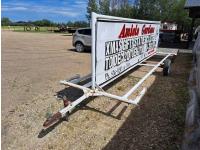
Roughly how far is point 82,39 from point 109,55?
980 cm

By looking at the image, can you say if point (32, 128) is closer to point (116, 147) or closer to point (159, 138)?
point (116, 147)

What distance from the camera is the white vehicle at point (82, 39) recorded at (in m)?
14.7

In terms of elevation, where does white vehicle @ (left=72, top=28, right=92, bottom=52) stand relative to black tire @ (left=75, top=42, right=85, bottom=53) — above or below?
above

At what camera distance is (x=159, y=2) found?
106 ft

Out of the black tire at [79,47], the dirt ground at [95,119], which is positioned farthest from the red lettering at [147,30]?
the black tire at [79,47]

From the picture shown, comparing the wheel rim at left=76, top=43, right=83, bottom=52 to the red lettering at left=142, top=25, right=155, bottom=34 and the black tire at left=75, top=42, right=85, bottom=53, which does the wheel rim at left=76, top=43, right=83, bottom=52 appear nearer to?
the black tire at left=75, top=42, right=85, bottom=53

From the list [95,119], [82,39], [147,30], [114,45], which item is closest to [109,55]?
[114,45]

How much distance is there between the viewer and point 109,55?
5391 millimetres

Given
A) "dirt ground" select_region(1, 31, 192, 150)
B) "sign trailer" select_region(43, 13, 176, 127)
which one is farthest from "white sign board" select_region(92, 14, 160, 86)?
"dirt ground" select_region(1, 31, 192, 150)

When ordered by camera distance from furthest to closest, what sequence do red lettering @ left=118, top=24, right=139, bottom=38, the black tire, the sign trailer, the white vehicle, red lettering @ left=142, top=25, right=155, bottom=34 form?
the black tire, the white vehicle, red lettering @ left=142, top=25, right=155, bottom=34, red lettering @ left=118, top=24, right=139, bottom=38, the sign trailer

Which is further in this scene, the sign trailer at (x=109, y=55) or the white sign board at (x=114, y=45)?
the white sign board at (x=114, y=45)

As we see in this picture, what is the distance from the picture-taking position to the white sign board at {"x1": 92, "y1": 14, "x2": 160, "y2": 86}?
190 inches

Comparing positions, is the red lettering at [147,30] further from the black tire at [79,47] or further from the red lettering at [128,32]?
the black tire at [79,47]

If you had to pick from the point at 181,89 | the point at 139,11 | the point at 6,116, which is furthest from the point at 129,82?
the point at 139,11
